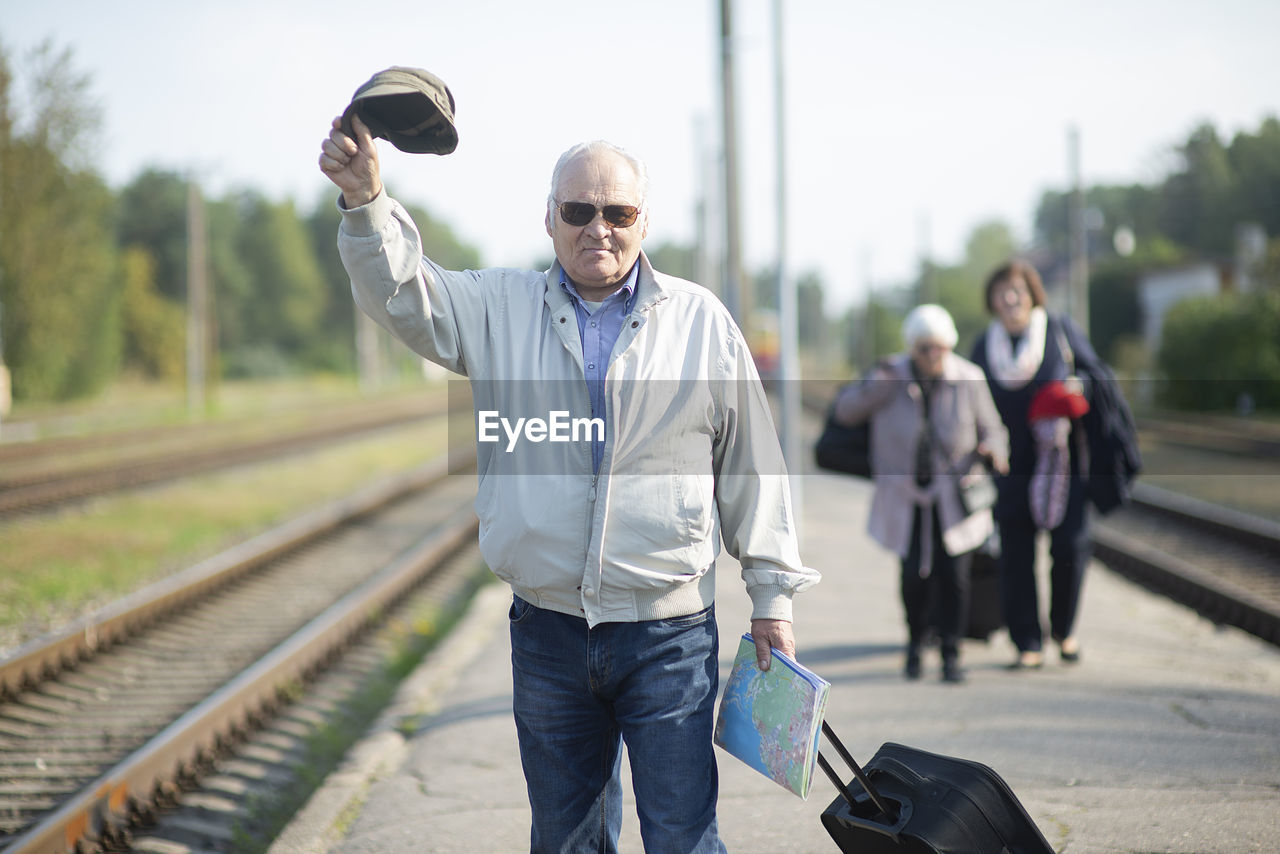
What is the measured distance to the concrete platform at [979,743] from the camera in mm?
4008

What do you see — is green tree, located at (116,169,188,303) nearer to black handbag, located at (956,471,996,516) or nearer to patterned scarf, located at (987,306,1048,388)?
patterned scarf, located at (987,306,1048,388)

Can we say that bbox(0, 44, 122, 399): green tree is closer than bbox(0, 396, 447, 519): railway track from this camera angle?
No

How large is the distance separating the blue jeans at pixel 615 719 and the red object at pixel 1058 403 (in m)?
3.62

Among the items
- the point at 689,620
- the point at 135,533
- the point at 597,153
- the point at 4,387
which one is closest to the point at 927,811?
the point at 689,620

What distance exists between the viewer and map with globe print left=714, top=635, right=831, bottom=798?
2.63 meters

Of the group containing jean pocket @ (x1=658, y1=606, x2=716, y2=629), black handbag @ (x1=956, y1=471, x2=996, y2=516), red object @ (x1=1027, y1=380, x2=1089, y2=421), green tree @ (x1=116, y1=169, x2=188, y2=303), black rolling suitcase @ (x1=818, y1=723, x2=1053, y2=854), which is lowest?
black rolling suitcase @ (x1=818, y1=723, x2=1053, y2=854)

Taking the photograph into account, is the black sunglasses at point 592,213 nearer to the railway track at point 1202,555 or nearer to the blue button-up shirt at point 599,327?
the blue button-up shirt at point 599,327

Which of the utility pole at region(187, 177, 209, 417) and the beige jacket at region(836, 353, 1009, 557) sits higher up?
the utility pole at region(187, 177, 209, 417)

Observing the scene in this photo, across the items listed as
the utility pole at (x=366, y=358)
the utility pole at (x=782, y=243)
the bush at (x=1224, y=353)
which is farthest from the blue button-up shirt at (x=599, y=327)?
the utility pole at (x=366, y=358)

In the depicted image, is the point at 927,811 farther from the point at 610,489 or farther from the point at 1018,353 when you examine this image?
the point at 1018,353

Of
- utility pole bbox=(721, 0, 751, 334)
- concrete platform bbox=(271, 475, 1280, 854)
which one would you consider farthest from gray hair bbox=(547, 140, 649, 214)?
utility pole bbox=(721, 0, 751, 334)

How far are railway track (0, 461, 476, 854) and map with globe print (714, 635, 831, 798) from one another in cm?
281

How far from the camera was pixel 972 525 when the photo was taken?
19.4 feet

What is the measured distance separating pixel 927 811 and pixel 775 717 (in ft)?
1.44
